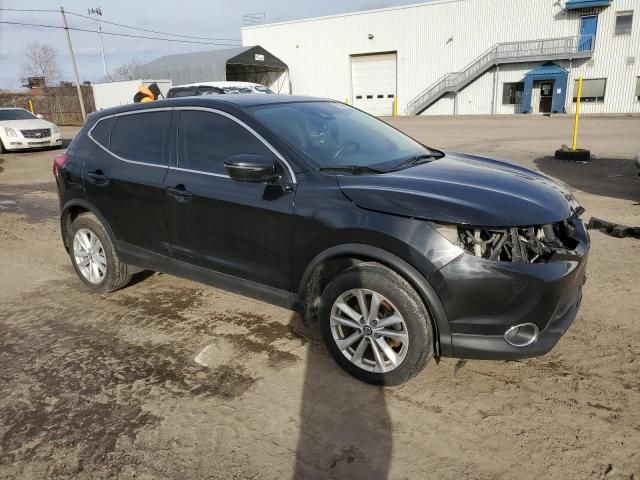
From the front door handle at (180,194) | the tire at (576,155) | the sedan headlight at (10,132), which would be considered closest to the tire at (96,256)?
the front door handle at (180,194)

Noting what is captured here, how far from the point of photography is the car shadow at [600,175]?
807cm

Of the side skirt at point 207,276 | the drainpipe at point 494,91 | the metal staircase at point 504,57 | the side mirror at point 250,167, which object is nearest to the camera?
the side mirror at point 250,167

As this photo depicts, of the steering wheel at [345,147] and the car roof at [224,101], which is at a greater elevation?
the car roof at [224,101]

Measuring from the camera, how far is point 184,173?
3721 millimetres

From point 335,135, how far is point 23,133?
16.2 meters

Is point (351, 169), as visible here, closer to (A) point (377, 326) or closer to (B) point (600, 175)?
(A) point (377, 326)

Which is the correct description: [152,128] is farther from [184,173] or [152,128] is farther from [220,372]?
[220,372]

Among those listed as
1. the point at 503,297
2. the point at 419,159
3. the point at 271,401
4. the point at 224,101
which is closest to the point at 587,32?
the point at 419,159

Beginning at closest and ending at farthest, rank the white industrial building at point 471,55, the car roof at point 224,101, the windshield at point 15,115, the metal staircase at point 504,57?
the car roof at point 224,101, the windshield at point 15,115, the white industrial building at point 471,55, the metal staircase at point 504,57

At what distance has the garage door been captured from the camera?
39.9 metres

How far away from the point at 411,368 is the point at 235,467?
3.63ft

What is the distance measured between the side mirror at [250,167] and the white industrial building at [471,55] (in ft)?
117

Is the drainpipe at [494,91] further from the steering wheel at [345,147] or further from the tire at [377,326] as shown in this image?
the tire at [377,326]

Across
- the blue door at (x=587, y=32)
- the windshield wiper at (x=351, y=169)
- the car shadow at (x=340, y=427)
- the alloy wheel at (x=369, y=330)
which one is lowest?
the car shadow at (x=340, y=427)
